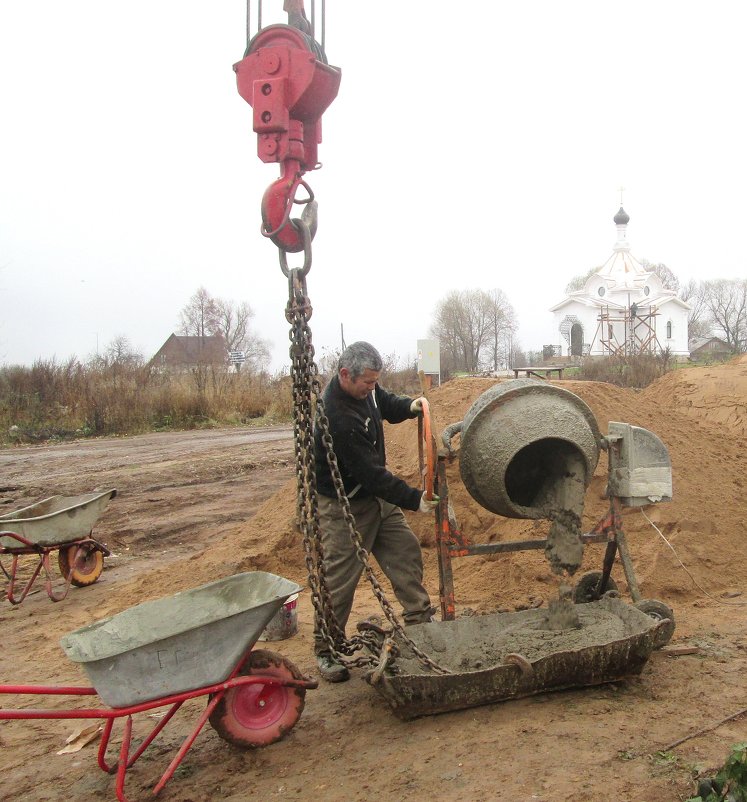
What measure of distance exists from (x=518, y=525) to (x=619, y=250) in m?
44.3

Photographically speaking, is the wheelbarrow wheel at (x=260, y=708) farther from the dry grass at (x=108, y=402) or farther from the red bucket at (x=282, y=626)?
the dry grass at (x=108, y=402)

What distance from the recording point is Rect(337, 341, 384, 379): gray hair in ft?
13.1

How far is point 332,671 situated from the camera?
4234 millimetres

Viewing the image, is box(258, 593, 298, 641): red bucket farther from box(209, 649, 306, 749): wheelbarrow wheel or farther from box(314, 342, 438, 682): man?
box(209, 649, 306, 749): wheelbarrow wheel

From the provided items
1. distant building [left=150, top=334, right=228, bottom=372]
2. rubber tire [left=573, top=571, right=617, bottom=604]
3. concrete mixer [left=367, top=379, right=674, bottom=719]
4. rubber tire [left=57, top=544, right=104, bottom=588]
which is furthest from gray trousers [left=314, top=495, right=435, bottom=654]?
distant building [left=150, top=334, right=228, bottom=372]

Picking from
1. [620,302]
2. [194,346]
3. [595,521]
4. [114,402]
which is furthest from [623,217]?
[595,521]

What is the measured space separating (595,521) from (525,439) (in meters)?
2.45

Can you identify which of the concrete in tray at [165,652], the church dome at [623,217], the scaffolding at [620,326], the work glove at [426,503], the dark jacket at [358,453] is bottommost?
the concrete in tray at [165,652]

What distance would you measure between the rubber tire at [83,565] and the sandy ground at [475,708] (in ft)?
0.57

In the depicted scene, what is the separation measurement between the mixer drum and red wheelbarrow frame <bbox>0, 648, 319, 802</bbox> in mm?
1466

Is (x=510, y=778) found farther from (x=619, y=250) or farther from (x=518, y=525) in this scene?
(x=619, y=250)

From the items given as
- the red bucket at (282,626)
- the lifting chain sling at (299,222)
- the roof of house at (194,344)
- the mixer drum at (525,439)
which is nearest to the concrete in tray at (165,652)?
the lifting chain sling at (299,222)

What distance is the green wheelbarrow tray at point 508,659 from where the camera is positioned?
137 inches

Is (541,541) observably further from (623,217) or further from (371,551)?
(623,217)
